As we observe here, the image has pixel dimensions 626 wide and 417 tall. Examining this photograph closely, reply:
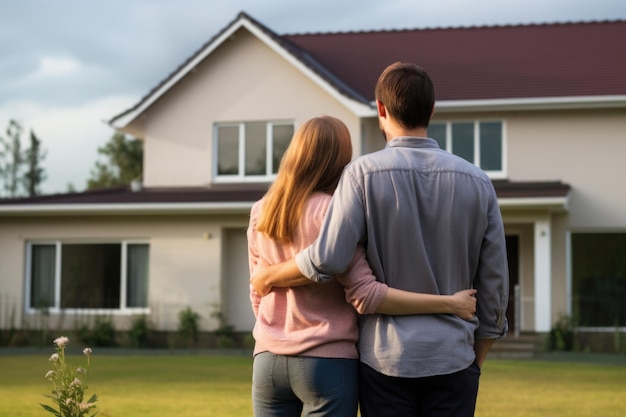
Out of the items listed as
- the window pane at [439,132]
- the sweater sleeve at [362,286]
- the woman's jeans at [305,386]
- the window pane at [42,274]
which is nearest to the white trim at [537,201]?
the window pane at [439,132]

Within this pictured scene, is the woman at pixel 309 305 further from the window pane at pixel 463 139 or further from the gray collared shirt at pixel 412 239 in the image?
the window pane at pixel 463 139

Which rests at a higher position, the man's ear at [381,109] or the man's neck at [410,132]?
the man's ear at [381,109]

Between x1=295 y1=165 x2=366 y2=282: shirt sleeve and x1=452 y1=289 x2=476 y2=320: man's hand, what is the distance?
1.24 feet

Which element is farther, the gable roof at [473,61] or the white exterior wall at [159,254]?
the white exterior wall at [159,254]

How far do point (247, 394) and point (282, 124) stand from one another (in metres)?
11.0

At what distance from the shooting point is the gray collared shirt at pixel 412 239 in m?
3.42

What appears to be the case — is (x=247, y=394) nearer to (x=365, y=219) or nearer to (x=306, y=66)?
(x=365, y=219)

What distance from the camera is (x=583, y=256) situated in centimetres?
2098

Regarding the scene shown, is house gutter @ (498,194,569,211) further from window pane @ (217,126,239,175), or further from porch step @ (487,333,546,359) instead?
window pane @ (217,126,239,175)

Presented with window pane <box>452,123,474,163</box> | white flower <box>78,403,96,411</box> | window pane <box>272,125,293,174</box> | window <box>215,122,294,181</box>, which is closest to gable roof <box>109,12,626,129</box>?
window pane <box>452,123,474,163</box>

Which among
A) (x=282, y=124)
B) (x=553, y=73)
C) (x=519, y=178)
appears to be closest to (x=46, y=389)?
(x=282, y=124)

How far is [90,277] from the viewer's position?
22.1 metres

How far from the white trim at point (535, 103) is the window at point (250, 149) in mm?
3484

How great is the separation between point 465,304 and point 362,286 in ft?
1.17
